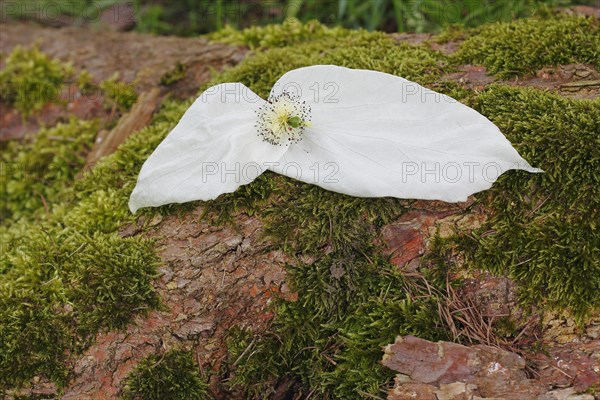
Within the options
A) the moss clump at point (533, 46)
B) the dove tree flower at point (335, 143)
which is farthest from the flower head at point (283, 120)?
the moss clump at point (533, 46)

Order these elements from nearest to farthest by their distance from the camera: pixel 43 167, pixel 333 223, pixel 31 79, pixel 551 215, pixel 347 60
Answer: pixel 551 215 < pixel 333 223 < pixel 347 60 < pixel 43 167 < pixel 31 79

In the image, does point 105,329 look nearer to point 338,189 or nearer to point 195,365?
point 195,365

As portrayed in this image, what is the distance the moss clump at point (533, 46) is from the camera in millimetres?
2875

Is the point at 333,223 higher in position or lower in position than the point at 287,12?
lower

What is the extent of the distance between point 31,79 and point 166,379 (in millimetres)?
2347

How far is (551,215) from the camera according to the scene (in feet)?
7.68

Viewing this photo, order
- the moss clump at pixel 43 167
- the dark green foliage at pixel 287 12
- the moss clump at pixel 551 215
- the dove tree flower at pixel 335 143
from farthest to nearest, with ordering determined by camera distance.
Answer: the dark green foliage at pixel 287 12, the moss clump at pixel 43 167, the dove tree flower at pixel 335 143, the moss clump at pixel 551 215

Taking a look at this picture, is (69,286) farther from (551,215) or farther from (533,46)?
(533,46)

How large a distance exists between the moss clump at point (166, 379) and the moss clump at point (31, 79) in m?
2.09

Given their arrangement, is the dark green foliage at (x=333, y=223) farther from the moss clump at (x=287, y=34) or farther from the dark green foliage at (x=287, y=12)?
the dark green foliage at (x=287, y=12)

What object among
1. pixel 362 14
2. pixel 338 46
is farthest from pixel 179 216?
pixel 362 14

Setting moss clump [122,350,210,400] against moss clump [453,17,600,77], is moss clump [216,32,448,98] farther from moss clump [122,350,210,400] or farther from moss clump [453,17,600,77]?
moss clump [122,350,210,400]

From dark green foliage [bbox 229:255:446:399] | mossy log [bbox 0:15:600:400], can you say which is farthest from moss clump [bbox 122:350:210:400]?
dark green foliage [bbox 229:255:446:399]

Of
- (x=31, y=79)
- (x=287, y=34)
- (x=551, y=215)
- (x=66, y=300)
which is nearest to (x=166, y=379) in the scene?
(x=66, y=300)
